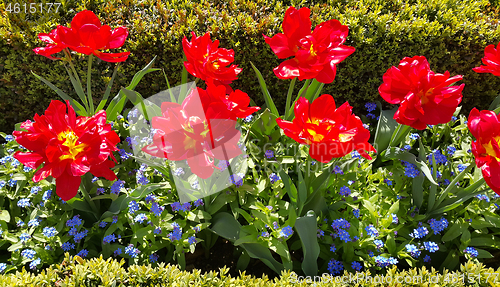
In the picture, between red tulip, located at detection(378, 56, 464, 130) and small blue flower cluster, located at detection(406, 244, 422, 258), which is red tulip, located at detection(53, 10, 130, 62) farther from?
small blue flower cluster, located at detection(406, 244, 422, 258)

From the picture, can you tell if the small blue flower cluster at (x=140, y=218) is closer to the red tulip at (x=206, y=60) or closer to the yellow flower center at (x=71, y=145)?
the yellow flower center at (x=71, y=145)

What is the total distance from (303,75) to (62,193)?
1.46m

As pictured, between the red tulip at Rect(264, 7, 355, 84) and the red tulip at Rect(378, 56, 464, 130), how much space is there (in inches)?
13.5

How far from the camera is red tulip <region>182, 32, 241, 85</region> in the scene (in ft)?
6.25

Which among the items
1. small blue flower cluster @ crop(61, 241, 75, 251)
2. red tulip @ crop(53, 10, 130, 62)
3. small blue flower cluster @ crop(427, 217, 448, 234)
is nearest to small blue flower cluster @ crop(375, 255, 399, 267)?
small blue flower cluster @ crop(427, 217, 448, 234)

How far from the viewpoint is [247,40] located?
309cm

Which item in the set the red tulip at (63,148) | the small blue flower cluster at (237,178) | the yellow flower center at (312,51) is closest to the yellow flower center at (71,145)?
the red tulip at (63,148)

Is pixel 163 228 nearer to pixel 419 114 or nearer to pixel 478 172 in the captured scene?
pixel 419 114

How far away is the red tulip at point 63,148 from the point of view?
171cm

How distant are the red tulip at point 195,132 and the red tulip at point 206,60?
0.33m

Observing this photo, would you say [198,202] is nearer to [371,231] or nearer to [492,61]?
[371,231]

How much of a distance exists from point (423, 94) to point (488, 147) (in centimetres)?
42

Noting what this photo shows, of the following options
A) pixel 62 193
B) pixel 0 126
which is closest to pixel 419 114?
pixel 62 193

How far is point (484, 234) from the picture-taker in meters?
2.38
